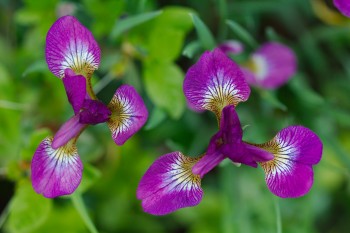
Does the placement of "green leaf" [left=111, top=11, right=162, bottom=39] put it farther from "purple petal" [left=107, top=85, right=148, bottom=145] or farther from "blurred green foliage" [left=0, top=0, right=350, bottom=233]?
"purple petal" [left=107, top=85, right=148, bottom=145]

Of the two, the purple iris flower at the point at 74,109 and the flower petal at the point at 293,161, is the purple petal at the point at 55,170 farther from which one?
the flower petal at the point at 293,161

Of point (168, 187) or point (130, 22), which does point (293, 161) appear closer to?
point (168, 187)

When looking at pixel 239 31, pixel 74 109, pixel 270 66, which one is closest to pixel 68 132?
pixel 74 109

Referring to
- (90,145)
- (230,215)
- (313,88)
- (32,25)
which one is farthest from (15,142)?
(313,88)

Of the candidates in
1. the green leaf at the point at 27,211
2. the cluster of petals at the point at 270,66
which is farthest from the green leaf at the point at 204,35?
the green leaf at the point at 27,211

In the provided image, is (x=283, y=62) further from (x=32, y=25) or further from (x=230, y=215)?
(x=32, y=25)

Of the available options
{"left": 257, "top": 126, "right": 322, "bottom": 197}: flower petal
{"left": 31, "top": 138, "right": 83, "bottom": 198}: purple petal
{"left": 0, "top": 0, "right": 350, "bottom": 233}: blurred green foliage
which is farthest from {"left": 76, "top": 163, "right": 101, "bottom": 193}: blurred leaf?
{"left": 257, "top": 126, "right": 322, "bottom": 197}: flower petal
